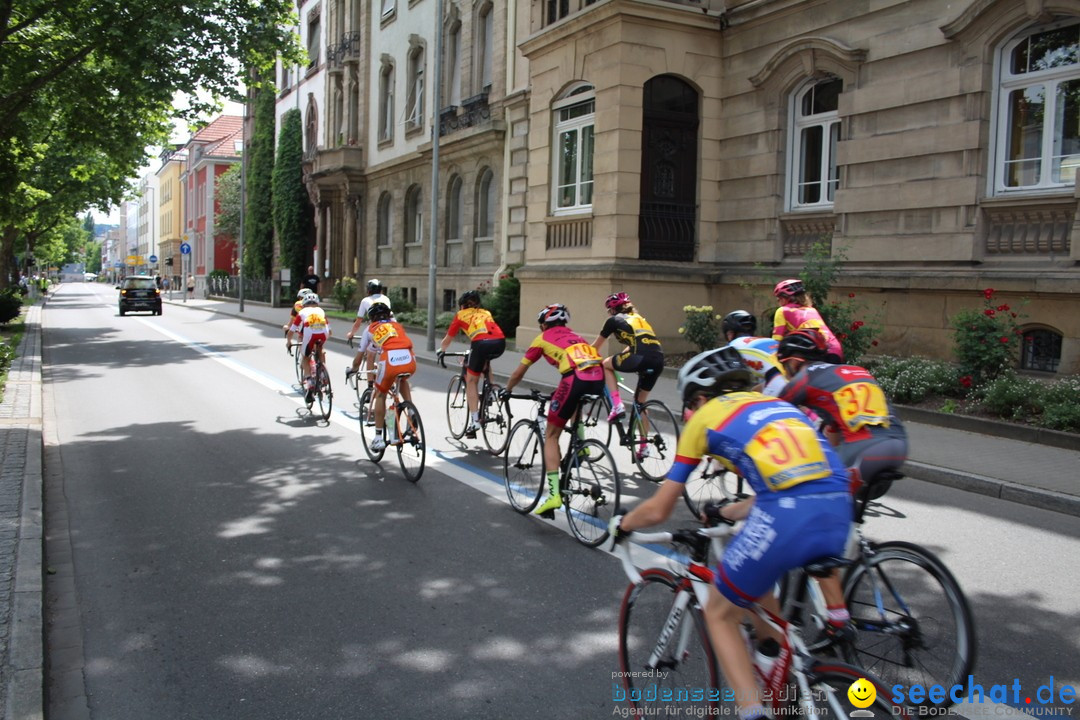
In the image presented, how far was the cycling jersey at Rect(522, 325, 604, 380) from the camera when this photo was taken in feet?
22.1

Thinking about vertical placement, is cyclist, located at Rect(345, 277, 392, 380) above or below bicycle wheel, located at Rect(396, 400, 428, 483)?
above

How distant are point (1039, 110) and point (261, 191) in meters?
44.8

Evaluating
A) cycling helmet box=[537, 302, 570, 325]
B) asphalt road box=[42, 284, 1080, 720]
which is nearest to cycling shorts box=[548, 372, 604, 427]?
cycling helmet box=[537, 302, 570, 325]

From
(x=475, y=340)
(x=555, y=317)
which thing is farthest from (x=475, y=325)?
(x=555, y=317)

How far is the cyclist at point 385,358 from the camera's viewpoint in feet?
28.0

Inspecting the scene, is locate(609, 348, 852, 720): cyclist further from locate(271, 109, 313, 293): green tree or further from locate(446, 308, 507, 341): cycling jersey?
locate(271, 109, 313, 293): green tree

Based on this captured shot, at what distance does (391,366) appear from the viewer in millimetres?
8516

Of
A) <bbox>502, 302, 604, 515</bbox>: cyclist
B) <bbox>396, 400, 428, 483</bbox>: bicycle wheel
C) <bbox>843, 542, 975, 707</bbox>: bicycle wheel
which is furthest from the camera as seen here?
<bbox>396, 400, 428, 483</bbox>: bicycle wheel

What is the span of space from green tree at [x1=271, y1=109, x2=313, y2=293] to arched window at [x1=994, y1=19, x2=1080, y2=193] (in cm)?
3758

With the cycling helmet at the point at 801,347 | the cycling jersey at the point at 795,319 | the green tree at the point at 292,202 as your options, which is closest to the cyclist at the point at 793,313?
the cycling jersey at the point at 795,319

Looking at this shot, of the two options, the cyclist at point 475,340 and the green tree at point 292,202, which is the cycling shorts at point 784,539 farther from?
the green tree at point 292,202

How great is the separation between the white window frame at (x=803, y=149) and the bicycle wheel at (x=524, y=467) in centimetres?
1047

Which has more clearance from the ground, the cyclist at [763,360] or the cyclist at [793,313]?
the cyclist at [793,313]

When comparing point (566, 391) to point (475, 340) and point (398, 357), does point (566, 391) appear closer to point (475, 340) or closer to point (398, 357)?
point (398, 357)
